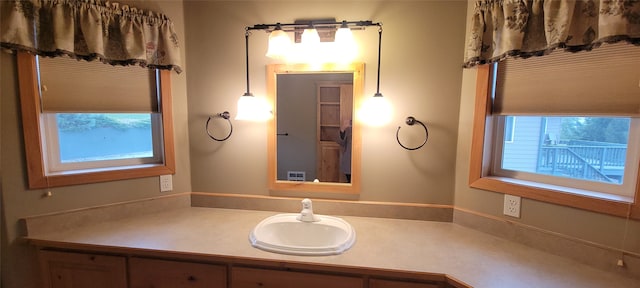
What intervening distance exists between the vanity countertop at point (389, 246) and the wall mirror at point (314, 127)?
0.27m

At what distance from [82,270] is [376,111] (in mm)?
1673

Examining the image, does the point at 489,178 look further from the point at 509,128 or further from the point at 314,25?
the point at 314,25

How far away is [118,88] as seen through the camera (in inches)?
60.7

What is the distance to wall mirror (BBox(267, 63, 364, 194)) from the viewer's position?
5.21 feet

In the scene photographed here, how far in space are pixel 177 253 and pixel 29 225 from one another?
0.85 meters

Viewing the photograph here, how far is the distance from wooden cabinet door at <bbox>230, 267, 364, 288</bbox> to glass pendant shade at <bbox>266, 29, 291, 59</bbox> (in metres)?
1.11

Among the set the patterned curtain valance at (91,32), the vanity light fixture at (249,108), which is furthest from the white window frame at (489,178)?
the patterned curtain valance at (91,32)

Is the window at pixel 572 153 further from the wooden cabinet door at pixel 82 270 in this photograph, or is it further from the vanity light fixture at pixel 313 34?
the wooden cabinet door at pixel 82 270

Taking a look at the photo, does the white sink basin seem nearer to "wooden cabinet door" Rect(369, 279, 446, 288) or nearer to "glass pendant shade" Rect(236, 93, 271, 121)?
"wooden cabinet door" Rect(369, 279, 446, 288)

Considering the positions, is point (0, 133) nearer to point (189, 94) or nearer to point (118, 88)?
point (118, 88)

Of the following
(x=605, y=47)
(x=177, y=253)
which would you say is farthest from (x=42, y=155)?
(x=605, y=47)

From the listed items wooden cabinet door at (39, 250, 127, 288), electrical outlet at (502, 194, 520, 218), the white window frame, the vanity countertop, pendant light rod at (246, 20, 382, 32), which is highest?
pendant light rod at (246, 20, 382, 32)

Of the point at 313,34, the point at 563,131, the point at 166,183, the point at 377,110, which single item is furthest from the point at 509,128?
the point at 166,183

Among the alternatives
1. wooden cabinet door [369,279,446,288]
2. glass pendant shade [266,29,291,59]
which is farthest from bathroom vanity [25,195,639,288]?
glass pendant shade [266,29,291,59]
